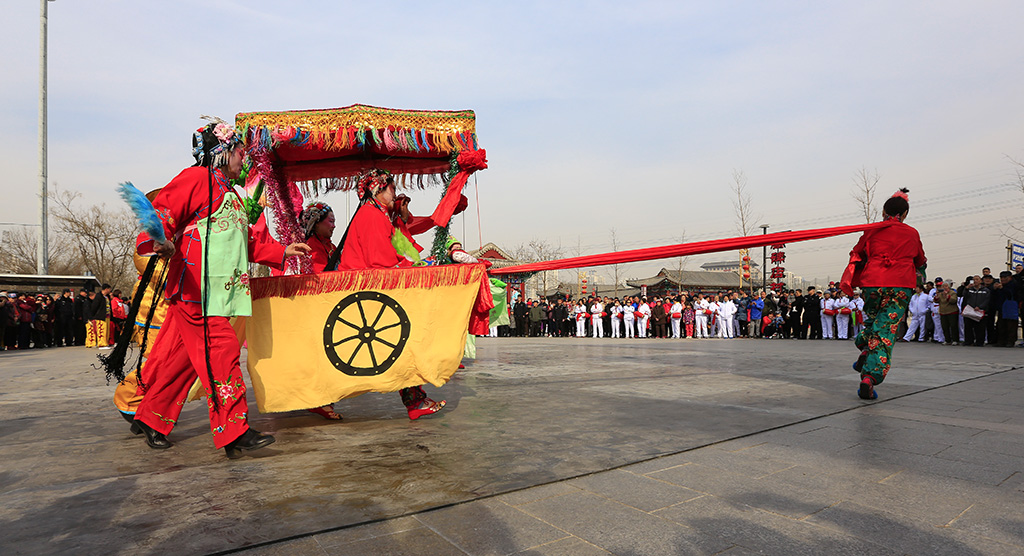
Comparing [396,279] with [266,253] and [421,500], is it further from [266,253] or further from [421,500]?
[421,500]

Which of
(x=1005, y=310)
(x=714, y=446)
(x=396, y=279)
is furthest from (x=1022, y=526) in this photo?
(x=1005, y=310)

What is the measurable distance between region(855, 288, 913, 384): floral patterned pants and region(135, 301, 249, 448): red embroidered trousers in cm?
491

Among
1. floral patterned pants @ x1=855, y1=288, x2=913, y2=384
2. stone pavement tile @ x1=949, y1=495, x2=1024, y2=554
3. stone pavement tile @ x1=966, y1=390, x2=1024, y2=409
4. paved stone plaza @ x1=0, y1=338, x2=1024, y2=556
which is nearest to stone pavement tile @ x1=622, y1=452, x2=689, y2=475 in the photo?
paved stone plaza @ x1=0, y1=338, x2=1024, y2=556

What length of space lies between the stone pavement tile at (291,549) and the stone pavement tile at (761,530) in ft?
4.20

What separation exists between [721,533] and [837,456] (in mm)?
1434

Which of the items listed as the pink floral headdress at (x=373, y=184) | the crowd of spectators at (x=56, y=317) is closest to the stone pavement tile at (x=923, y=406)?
the pink floral headdress at (x=373, y=184)

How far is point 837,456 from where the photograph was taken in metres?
3.06

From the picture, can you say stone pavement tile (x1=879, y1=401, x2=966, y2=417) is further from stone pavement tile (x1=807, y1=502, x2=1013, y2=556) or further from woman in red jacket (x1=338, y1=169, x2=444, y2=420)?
woman in red jacket (x1=338, y1=169, x2=444, y2=420)

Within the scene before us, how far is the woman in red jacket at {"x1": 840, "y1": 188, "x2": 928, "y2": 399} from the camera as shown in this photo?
4.89m

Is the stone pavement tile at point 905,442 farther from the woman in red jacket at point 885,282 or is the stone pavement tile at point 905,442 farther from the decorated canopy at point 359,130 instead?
Result: the decorated canopy at point 359,130

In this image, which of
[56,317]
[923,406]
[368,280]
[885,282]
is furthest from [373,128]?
[56,317]

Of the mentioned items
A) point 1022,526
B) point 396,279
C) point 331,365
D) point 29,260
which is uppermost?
point 29,260

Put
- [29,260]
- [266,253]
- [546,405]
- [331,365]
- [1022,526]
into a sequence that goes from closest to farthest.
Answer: [1022,526] < [266,253] < [331,365] < [546,405] < [29,260]

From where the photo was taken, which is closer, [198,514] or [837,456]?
[198,514]
